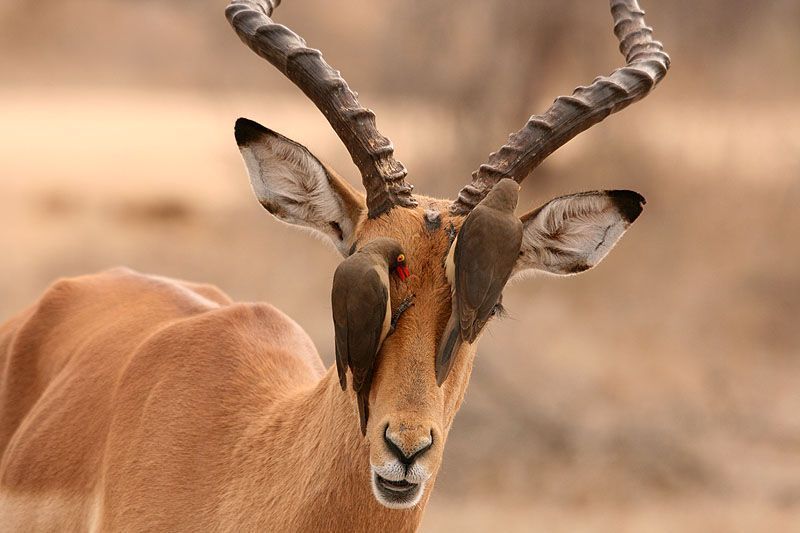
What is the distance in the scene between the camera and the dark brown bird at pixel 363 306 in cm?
415

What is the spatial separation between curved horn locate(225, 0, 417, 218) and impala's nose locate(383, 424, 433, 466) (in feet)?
3.44

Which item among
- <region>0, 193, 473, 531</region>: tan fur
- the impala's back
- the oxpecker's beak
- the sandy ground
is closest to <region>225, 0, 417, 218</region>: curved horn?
<region>0, 193, 473, 531</region>: tan fur

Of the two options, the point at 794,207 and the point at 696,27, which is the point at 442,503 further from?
the point at 696,27

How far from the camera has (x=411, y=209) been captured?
15.5 feet

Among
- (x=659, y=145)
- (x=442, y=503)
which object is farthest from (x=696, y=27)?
(x=442, y=503)

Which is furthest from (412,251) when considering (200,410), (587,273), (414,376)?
(587,273)

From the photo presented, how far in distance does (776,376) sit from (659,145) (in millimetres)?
4508

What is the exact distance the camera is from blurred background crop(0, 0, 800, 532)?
12.9 meters

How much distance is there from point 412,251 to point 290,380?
1.37 meters

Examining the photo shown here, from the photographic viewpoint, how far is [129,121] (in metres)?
31.7

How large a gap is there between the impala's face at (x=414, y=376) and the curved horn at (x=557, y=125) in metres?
0.20

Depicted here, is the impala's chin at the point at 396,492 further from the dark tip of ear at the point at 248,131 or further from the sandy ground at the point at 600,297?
the sandy ground at the point at 600,297

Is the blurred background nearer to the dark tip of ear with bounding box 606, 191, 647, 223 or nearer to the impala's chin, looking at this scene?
the dark tip of ear with bounding box 606, 191, 647, 223

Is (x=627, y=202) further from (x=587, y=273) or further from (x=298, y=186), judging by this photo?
(x=587, y=273)
